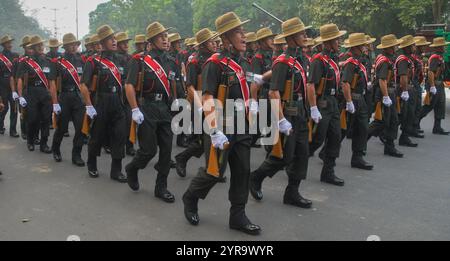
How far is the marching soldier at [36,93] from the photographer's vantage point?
27.1 ft

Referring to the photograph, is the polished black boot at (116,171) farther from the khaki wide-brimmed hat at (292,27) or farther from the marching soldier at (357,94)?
the marching soldier at (357,94)

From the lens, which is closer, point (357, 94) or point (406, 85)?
point (357, 94)

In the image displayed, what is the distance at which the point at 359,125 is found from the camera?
7.14 metres

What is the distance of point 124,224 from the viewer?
15.3 ft

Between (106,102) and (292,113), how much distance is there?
2647 millimetres

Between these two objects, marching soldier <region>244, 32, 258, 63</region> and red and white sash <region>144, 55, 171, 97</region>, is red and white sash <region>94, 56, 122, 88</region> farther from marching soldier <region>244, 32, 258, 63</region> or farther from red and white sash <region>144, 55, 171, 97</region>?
marching soldier <region>244, 32, 258, 63</region>

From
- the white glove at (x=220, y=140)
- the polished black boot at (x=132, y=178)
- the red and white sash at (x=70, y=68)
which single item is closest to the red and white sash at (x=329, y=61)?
the white glove at (x=220, y=140)

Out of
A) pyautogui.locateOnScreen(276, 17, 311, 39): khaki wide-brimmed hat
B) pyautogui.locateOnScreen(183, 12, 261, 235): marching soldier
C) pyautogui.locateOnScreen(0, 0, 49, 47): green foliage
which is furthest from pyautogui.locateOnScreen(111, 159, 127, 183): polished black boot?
pyautogui.locateOnScreen(0, 0, 49, 47): green foliage

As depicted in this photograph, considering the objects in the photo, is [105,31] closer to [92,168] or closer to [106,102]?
[106,102]

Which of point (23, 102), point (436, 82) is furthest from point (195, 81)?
point (436, 82)

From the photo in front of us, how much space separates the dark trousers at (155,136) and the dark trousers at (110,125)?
0.89 m

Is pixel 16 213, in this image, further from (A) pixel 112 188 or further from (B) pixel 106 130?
(B) pixel 106 130

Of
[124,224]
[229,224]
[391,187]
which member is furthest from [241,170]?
[391,187]
